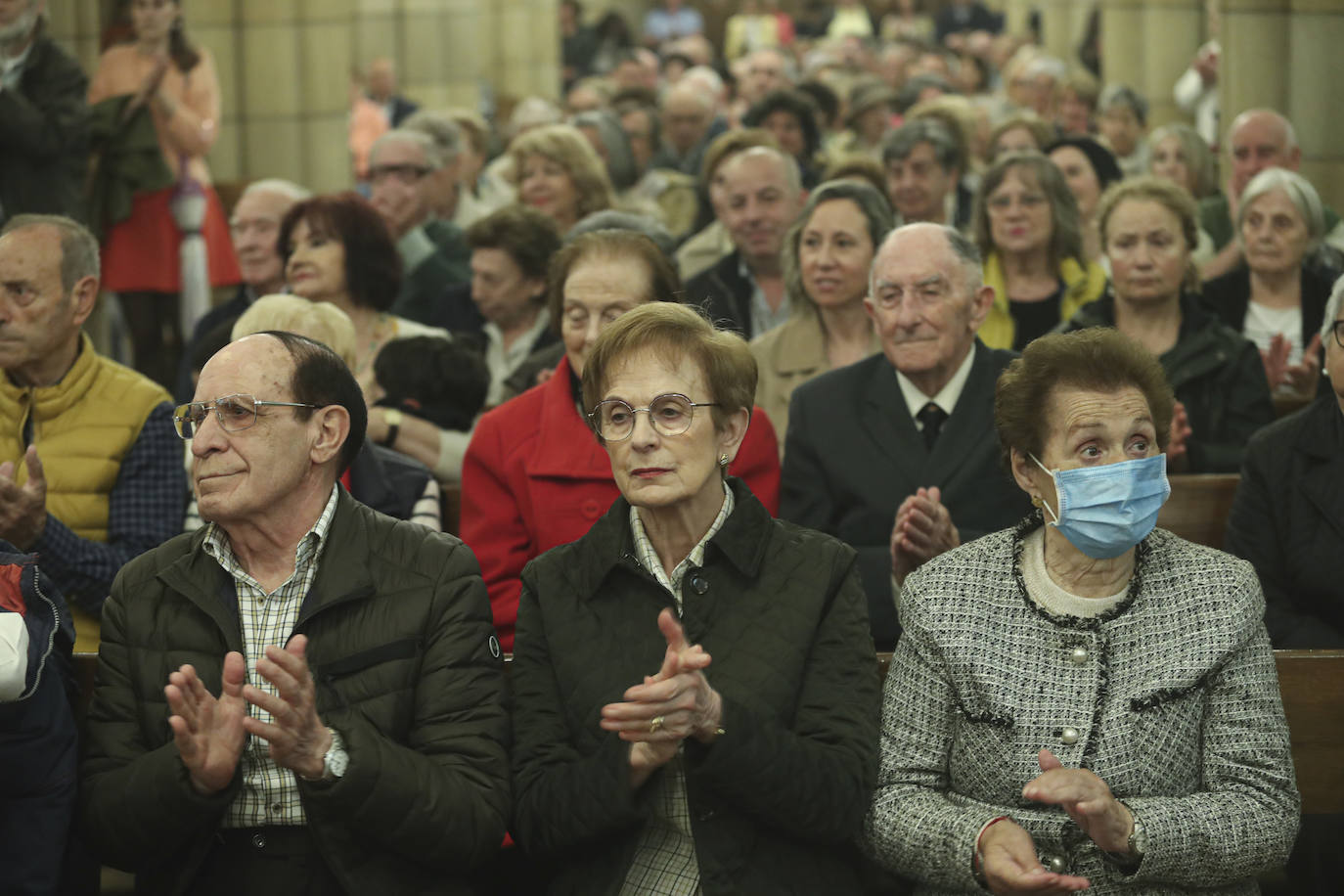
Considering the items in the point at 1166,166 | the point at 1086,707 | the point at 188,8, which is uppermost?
the point at 188,8

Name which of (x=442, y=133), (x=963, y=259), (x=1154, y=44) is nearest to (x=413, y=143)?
(x=442, y=133)

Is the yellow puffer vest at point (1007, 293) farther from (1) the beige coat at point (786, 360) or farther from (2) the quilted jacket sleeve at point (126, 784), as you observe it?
(2) the quilted jacket sleeve at point (126, 784)

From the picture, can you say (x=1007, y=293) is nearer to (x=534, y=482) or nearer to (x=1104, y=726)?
(x=534, y=482)

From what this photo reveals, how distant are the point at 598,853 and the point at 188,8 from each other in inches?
436

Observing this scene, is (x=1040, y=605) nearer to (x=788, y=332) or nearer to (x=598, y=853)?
(x=598, y=853)

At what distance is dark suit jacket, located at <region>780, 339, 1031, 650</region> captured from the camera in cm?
488

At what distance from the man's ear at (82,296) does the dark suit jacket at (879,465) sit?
213cm

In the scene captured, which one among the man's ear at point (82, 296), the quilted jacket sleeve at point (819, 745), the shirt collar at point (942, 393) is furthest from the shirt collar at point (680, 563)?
the man's ear at point (82, 296)

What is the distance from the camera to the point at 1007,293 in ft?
24.9

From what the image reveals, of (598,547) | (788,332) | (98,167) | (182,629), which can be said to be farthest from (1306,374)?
(98,167)

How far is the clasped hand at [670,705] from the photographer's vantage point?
3.20 metres

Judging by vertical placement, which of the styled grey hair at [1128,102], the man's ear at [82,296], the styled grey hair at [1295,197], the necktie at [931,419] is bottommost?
the necktie at [931,419]

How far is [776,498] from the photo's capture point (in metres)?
4.84

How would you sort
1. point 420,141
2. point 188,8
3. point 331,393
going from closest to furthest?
point 331,393 → point 420,141 → point 188,8
